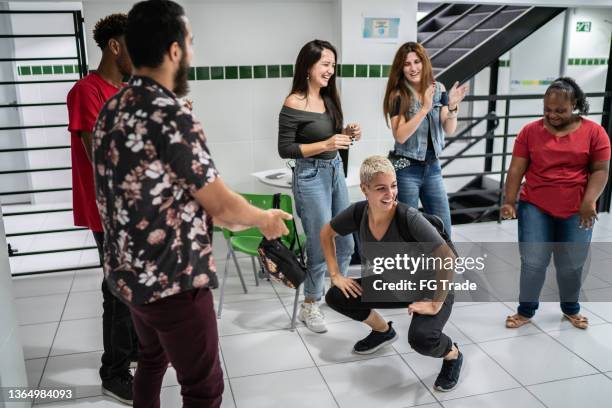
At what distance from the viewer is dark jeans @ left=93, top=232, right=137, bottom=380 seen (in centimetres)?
241

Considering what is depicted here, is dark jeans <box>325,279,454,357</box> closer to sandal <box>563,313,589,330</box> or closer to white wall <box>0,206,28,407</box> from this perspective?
sandal <box>563,313,589,330</box>

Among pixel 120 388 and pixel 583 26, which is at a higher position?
pixel 583 26

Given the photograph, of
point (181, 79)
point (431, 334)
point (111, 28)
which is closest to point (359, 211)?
point (431, 334)

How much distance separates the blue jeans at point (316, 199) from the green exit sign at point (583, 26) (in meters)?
5.59

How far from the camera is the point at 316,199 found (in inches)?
116

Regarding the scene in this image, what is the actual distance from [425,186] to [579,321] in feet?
3.88

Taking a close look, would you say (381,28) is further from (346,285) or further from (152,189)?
(152,189)

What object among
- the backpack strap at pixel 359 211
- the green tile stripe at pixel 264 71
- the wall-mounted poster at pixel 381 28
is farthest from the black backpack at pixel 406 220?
the wall-mounted poster at pixel 381 28

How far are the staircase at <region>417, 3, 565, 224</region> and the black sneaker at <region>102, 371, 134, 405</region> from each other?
Answer: 136 inches

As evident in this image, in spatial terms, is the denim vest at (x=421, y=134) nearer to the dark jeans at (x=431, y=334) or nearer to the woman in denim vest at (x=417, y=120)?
the woman in denim vest at (x=417, y=120)

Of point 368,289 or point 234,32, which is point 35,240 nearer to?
point 234,32

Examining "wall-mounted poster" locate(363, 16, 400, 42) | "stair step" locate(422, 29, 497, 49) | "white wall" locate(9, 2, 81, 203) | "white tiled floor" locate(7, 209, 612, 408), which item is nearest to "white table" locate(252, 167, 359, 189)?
"white tiled floor" locate(7, 209, 612, 408)

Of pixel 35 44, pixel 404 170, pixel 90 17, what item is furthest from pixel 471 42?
pixel 35 44

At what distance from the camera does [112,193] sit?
4.95ft
